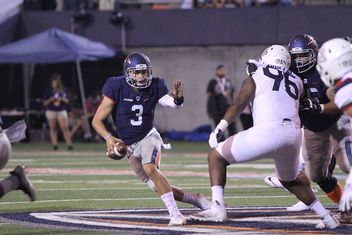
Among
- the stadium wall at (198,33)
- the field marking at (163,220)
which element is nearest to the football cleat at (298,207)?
the field marking at (163,220)

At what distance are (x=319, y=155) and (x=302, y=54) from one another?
0.96m

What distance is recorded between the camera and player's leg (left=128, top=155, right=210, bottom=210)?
1037 cm

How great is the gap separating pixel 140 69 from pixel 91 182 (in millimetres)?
4760

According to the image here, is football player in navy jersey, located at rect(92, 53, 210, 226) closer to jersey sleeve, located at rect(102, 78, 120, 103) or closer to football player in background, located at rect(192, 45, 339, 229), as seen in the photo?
jersey sleeve, located at rect(102, 78, 120, 103)

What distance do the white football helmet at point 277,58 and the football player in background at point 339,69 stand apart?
107cm

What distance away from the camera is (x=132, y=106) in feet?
34.4

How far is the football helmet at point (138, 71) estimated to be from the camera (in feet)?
34.1

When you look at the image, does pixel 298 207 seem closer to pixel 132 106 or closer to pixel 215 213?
pixel 215 213

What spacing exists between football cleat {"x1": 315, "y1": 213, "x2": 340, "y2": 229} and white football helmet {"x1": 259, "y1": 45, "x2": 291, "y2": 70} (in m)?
1.36

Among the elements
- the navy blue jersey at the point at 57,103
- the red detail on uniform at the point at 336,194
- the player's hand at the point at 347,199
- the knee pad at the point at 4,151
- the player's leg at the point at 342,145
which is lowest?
the navy blue jersey at the point at 57,103

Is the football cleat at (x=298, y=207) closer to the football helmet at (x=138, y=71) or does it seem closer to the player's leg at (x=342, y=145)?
the player's leg at (x=342, y=145)

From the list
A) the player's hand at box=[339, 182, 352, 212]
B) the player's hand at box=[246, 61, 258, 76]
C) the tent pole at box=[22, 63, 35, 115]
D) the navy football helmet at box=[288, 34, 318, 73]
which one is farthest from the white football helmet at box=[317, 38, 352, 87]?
the tent pole at box=[22, 63, 35, 115]

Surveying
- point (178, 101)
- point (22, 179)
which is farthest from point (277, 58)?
point (22, 179)

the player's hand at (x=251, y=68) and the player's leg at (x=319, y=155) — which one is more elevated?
the player's hand at (x=251, y=68)
